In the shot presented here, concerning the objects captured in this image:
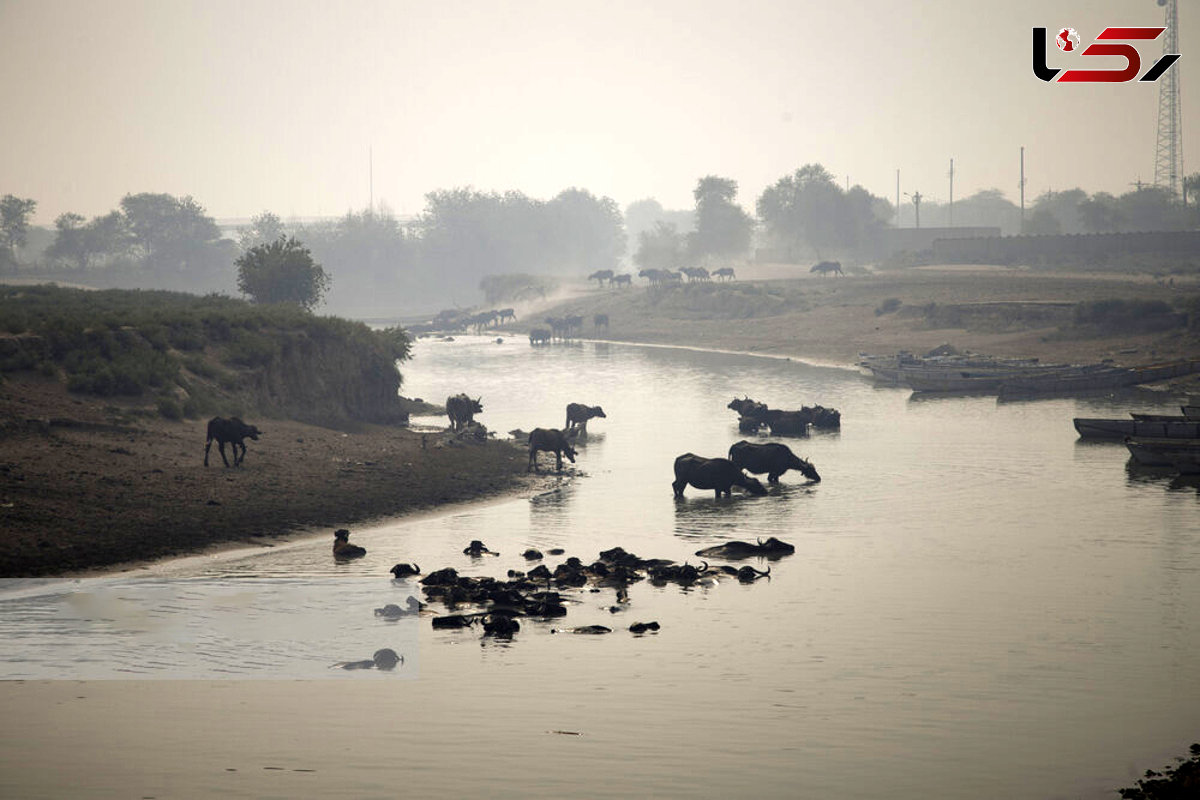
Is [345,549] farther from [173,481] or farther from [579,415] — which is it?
[579,415]

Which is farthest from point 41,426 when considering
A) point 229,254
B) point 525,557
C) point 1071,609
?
point 229,254

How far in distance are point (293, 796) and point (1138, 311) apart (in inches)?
2716

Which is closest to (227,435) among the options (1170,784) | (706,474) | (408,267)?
(706,474)

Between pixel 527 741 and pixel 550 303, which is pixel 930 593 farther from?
pixel 550 303

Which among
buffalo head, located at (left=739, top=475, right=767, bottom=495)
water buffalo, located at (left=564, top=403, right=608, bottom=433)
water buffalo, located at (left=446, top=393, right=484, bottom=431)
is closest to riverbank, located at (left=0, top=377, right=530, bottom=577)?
water buffalo, located at (left=446, top=393, right=484, bottom=431)

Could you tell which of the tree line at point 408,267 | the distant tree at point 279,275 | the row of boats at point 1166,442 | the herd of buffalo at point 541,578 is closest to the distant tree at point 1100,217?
the tree line at point 408,267

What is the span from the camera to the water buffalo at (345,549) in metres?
25.2

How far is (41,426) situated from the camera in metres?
31.7

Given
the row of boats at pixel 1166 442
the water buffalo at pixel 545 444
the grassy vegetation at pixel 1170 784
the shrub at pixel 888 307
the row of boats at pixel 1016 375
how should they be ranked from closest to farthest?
the grassy vegetation at pixel 1170 784, the row of boats at pixel 1166 442, the water buffalo at pixel 545 444, the row of boats at pixel 1016 375, the shrub at pixel 888 307

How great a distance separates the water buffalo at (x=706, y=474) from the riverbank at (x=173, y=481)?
A: 509 cm

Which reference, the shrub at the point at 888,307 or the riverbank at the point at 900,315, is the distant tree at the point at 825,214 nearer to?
the riverbank at the point at 900,315

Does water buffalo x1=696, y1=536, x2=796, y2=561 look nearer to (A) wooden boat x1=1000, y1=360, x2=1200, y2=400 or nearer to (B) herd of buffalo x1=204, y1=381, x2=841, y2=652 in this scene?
(B) herd of buffalo x1=204, y1=381, x2=841, y2=652

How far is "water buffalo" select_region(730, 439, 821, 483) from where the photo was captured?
3575cm

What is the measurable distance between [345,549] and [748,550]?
28.9 ft
